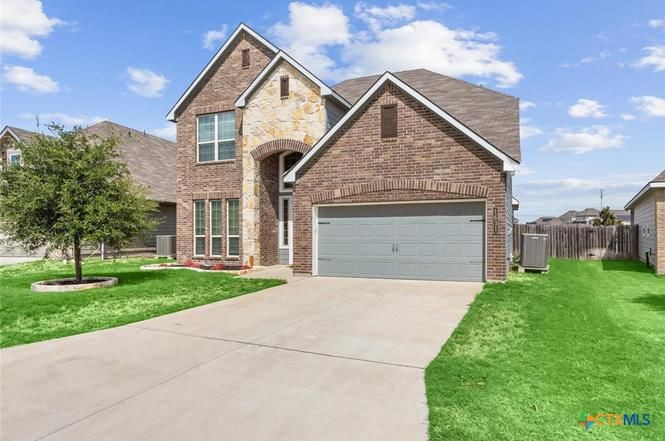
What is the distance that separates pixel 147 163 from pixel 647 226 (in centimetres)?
2662

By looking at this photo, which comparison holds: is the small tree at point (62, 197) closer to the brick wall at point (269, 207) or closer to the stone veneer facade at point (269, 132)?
the stone veneer facade at point (269, 132)

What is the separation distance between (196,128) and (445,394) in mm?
16477

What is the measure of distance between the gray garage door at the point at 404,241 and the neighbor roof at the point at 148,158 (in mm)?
13633

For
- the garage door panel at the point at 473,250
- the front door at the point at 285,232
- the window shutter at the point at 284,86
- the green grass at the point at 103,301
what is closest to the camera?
the green grass at the point at 103,301

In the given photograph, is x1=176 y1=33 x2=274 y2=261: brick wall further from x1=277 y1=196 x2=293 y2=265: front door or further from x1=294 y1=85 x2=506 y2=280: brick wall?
x1=294 y1=85 x2=506 y2=280: brick wall

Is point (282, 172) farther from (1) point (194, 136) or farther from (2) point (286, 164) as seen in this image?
(1) point (194, 136)

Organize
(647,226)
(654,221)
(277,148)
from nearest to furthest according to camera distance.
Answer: (654,221) < (277,148) < (647,226)

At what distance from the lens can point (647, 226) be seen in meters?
17.0

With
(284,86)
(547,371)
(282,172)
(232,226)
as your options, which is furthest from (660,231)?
(232,226)

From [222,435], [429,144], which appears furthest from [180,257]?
[222,435]

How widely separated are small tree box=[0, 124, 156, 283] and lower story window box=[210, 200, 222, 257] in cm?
608

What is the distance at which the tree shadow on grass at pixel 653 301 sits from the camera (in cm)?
851

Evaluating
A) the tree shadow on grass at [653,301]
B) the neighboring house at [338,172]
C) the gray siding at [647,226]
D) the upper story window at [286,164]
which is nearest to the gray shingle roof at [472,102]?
the neighboring house at [338,172]

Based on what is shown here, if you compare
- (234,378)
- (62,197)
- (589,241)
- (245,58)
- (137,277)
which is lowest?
(234,378)
